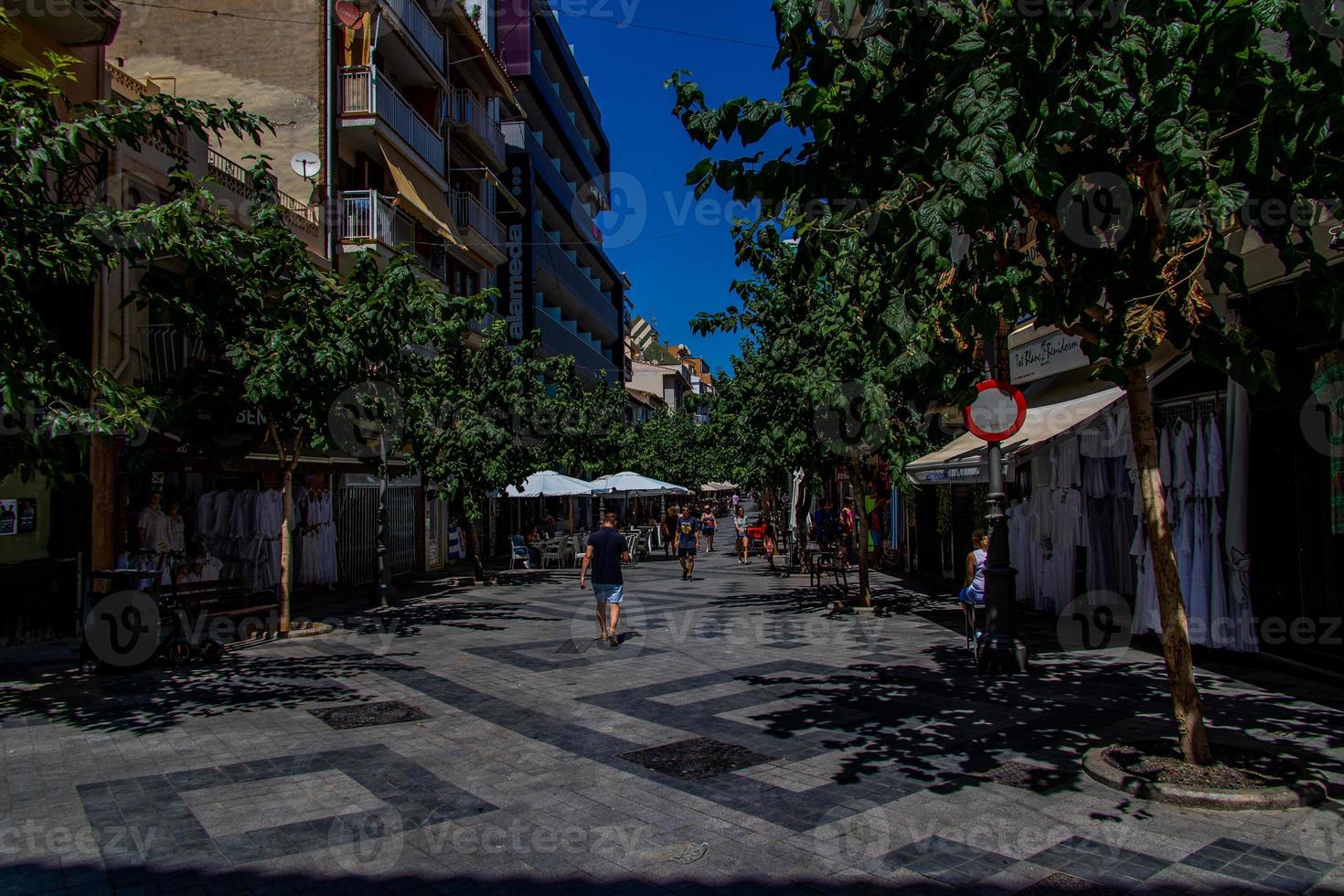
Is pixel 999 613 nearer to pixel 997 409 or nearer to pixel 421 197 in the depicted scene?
pixel 997 409

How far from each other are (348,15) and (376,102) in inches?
81.3

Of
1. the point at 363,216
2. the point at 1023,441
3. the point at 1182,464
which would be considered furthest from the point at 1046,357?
the point at 363,216

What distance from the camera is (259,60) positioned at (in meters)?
21.5

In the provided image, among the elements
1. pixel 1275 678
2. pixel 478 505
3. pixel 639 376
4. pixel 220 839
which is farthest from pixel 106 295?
pixel 639 376

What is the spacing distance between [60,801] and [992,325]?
6.19 meters

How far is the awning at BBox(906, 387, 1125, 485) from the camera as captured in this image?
11445 mm

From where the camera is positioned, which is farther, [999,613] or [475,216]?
[475,216]

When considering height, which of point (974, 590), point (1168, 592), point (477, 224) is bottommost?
point (974, 590)

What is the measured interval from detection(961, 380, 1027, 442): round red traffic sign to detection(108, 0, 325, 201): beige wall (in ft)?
56.8

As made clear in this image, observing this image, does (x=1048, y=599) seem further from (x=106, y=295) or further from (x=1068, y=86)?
(x=106, y=295)

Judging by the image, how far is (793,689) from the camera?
29.6 feet

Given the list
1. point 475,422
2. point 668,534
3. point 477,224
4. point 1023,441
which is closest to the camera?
point 1023,441

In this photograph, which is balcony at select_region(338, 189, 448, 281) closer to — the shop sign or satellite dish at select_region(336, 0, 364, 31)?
satellite dish at select_region(336, 0, 364, 31)

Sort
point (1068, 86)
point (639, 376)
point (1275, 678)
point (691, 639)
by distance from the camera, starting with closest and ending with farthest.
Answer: point (1068, 86) → point (1275, 678) → point (691, 639) → point (639, 376)
